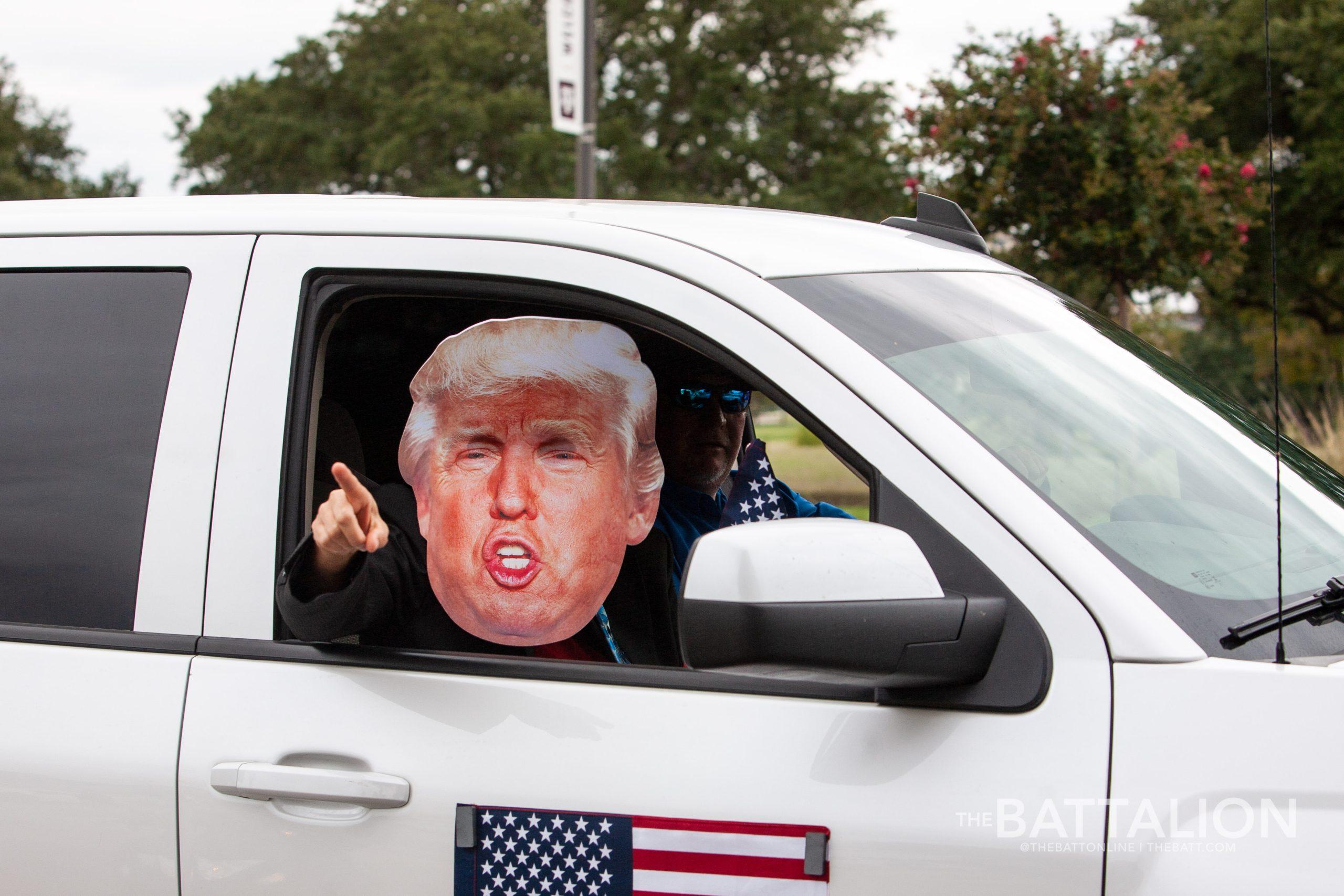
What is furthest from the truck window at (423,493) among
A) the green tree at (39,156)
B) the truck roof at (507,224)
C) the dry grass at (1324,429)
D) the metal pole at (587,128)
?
the green tree at (39,156)

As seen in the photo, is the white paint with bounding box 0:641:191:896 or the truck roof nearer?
the white paint with bounding box 0:641:191:896

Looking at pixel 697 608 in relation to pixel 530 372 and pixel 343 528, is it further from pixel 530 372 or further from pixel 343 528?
pixel 530 372

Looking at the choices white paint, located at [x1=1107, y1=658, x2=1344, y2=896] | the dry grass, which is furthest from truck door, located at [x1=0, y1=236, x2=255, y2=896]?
the dry grass

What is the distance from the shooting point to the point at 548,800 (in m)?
1.58

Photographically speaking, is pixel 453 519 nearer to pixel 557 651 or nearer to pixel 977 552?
pixel 557 651

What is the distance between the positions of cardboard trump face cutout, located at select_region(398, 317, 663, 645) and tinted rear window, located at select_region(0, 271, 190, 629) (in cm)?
39

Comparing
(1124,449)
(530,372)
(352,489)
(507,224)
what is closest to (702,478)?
(530,372)

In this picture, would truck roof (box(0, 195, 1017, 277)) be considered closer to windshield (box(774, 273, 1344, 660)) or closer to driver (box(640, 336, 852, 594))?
windshield (box(774, 273, 1344, 660))

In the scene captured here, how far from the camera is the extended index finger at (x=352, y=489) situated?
→ 152 cm

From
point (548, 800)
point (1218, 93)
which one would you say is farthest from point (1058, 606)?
point (1218, 93)

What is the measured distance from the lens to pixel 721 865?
1518mm

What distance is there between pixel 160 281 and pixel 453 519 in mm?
585

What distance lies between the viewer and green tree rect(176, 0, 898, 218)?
27.3m

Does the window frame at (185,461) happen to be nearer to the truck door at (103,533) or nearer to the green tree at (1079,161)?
the truck door at (103,533)
